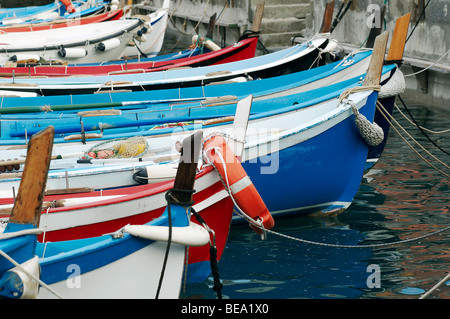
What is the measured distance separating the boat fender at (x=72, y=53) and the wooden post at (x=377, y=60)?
25.1 ft

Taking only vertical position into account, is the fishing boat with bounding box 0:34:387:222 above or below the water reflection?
above

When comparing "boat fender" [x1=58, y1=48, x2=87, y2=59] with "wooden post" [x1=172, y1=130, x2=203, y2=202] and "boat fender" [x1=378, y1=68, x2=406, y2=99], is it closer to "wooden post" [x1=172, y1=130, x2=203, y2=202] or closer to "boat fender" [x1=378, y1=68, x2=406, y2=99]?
"boat fender" [x1=378, y1=68, x2=406, y2=99]

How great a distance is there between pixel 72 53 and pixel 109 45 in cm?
89

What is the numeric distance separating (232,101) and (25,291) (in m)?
5.08

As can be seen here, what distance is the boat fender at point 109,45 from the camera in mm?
13750

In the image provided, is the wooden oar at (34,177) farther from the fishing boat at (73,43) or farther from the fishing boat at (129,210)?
the fishing boat at (73,43)

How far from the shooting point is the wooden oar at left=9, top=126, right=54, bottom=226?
12.3 ft

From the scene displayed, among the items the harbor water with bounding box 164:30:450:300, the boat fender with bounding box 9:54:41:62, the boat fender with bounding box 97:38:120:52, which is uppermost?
the boat fender with bounding box 97:38:120:52

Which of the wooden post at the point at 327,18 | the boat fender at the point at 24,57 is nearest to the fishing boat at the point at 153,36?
the boat fender at the point at 24,57

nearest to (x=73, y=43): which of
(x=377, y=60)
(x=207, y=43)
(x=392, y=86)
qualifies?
(x=207, y=43)

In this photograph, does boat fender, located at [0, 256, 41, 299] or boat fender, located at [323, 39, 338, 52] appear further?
boat fender, located at [323, 39, 338, 52]

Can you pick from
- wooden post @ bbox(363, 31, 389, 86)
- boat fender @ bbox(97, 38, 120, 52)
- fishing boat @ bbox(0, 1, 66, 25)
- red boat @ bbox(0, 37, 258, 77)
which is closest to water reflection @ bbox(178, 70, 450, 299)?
wooden post @ bbox(363, 31, 389, 86)

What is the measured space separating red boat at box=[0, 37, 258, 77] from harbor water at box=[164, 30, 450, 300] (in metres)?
4.08

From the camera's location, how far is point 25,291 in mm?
3805
